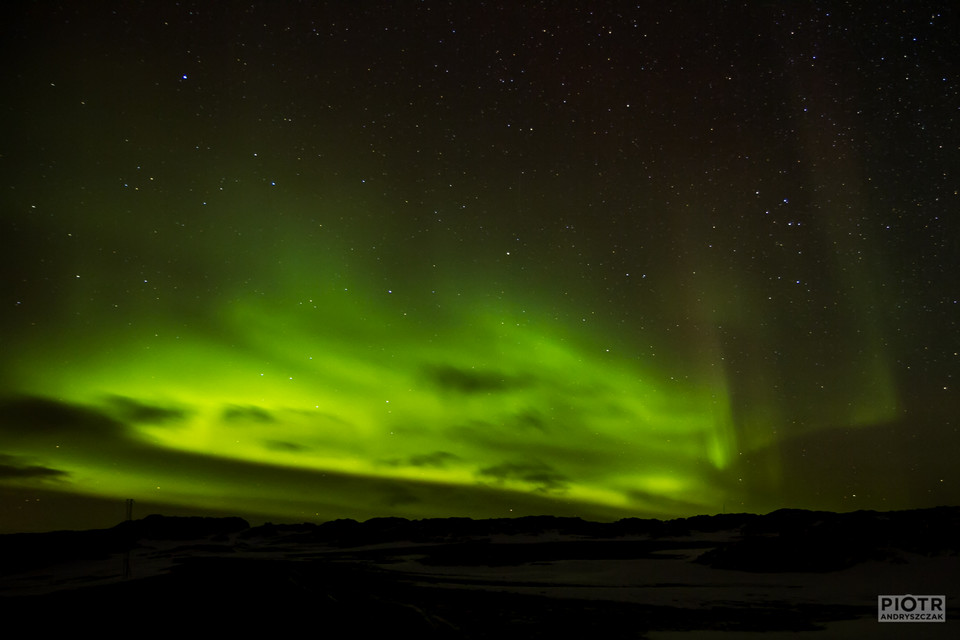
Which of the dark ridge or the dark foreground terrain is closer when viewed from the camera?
the dark foreground terrain

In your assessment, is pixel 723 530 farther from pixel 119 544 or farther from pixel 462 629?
pixel 462 629

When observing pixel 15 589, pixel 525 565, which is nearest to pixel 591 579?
pixel 525 565

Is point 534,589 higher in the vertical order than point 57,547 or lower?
higher

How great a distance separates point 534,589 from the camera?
30.8 m

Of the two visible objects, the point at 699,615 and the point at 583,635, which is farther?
the point at 699,615

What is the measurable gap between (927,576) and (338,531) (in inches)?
3922

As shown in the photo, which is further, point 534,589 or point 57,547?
point 57,547

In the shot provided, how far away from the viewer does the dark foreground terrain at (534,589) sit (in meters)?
14.9

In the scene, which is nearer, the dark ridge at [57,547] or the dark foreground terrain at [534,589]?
the dark foreground terrain at [534,589]

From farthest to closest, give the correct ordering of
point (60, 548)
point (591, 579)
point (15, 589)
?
point (60, 548), point (591, 579), point (15, 589)

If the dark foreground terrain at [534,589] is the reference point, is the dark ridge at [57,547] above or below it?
below

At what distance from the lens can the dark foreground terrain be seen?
14.9 metres

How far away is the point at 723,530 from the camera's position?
98.8 m

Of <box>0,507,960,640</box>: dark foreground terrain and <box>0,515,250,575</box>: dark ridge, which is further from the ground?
<box>0,507,960,640</box>: dark foreground terrain
